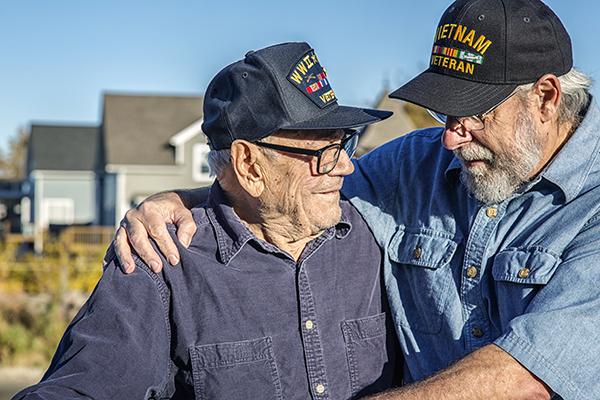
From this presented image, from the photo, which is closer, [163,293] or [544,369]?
[544,369]

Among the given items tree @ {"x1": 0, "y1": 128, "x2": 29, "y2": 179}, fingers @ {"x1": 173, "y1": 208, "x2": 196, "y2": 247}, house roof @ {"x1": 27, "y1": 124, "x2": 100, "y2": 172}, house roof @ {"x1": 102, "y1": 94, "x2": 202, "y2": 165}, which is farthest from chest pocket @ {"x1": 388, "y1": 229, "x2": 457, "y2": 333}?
tree @ {"x1": 0, "y1": 128, "x2": 29, "y2": 179}

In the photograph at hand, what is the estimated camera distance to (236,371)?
302 cm

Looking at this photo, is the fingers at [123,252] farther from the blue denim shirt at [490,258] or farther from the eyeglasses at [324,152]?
the blue denim shirt at [490,258]

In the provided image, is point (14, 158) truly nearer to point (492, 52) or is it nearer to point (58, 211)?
point (58, 211)

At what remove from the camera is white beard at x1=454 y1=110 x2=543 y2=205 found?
2947 mm

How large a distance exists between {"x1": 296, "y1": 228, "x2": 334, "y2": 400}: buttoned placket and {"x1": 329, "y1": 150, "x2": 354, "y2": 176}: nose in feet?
1.11

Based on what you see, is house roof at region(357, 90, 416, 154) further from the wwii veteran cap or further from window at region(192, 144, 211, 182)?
the wwii veteran cap

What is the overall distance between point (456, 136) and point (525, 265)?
0.48 meters

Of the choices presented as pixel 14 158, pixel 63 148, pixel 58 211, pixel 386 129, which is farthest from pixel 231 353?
pixel 14 158

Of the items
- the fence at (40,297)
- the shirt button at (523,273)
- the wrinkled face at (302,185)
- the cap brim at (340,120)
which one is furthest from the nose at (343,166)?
the fence at (40,297)

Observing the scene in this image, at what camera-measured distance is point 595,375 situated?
2.68 m

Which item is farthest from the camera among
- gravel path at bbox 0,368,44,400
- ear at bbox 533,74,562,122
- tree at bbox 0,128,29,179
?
tree at bbox 0,128,29,179

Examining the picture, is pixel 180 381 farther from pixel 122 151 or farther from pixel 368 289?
pixel 122 151

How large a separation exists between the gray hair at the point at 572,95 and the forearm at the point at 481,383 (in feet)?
2.64
